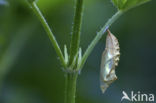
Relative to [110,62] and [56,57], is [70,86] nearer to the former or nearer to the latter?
[110,62]

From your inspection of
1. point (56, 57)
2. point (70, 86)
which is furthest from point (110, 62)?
point (56, 57)

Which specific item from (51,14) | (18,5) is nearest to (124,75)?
(51,14)

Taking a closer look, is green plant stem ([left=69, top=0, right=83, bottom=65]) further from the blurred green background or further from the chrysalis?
the blurred green background

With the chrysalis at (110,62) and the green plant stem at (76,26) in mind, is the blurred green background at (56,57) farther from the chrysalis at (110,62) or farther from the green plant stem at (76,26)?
the green plant stem at (76,26)

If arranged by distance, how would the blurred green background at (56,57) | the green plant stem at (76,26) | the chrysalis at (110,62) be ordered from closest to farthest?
the green plant stem at (76,26), the chrysalis at (110,62), the blurred green background at (56,57)

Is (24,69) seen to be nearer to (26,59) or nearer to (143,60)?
(26,59)

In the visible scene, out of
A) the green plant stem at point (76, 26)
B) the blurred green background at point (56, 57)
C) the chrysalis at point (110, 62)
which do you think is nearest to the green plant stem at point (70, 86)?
the green plant stem at point (76, 26)

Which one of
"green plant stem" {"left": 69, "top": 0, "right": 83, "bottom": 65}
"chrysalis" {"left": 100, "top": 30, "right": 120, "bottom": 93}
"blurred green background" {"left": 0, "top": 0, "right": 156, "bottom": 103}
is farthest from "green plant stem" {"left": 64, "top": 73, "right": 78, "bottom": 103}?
"blurred green background" {"left": 0, "top": 0, "right": 156, "bottom": 103}

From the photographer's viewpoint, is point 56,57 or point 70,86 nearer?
point 70,86
